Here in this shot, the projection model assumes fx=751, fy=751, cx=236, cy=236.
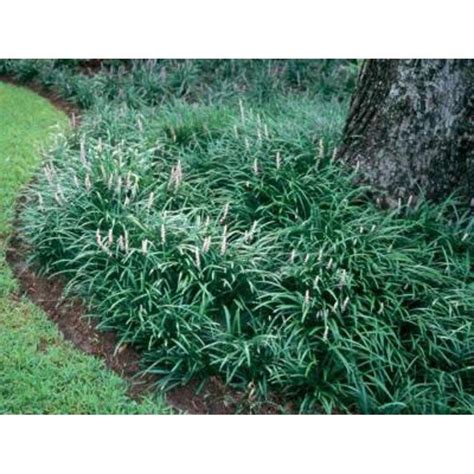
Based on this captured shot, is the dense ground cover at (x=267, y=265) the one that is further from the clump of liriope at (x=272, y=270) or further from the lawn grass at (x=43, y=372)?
the lawn grass at (x=43, y=372)

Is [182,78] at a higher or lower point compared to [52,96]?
higher

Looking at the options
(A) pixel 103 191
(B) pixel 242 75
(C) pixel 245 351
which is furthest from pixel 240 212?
(B) pixel 242 75

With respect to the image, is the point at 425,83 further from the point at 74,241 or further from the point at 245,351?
the point at 74,241

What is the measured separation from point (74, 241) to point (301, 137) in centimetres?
155

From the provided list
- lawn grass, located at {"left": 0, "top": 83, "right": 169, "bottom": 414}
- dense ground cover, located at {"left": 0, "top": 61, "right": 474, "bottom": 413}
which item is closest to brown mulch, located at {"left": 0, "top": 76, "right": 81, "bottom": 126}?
dense ground cover, located at {"left": 0, "top": 61, "right": 474, "bottom": 413}

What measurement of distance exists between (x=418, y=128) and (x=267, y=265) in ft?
3.77

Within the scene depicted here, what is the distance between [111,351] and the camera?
3477 millimetres

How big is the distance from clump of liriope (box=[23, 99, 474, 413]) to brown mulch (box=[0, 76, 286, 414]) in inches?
2.5

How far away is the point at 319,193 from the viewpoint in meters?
4.14

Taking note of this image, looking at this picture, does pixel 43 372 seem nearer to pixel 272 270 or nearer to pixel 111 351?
pixel 111 351

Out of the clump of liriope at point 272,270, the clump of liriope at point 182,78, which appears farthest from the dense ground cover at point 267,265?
the clump of liriope at point 182,78

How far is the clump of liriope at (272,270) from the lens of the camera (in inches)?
127

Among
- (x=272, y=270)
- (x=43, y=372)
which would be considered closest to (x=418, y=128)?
(x=272, y=270)

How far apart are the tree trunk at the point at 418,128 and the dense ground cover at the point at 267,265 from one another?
0.14 metres
